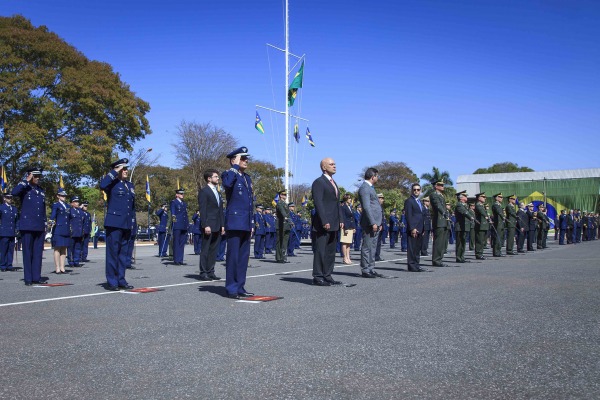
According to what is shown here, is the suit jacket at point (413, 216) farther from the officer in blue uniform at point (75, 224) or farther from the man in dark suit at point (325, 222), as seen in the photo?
the officer in blue uniform at point (75, 224)

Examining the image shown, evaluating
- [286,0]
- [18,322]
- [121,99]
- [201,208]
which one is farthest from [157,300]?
[286,0]

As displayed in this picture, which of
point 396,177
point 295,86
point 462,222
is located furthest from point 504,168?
point 462,222

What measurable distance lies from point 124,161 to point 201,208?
2.14 meters

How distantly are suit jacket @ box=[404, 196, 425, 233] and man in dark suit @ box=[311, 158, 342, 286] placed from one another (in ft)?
10.7

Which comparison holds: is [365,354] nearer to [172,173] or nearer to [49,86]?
[49,86]

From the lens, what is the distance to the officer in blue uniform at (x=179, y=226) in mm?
14797

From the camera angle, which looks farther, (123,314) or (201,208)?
(201,208)

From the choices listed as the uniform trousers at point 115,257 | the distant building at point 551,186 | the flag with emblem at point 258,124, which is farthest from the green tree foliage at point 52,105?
the distant building at point 551,186

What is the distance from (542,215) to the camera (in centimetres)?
2361

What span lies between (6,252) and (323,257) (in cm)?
942

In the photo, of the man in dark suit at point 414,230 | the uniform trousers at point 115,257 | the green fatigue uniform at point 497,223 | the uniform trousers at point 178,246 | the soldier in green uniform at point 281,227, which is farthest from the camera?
the green fatigue uniform at point 497,223

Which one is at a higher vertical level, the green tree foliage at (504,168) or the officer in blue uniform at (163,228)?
the green tree foliage at (504,168)

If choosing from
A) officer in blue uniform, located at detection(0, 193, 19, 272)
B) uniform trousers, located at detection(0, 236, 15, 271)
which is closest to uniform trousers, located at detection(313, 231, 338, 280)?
officer in blue uniform, located at detection(0, 193, 19, 272)

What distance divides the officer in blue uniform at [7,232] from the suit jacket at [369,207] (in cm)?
921
